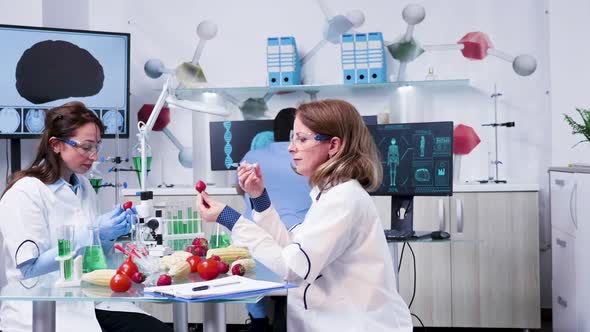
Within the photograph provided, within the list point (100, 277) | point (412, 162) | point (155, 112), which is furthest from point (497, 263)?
point (100, 277)

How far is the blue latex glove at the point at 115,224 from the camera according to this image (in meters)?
2.40

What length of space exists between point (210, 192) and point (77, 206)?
6.00ft

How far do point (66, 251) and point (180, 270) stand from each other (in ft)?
1.04

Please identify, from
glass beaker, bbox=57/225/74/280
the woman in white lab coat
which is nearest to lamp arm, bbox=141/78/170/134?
the woman in white lab coat

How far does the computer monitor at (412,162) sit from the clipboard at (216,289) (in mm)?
1328

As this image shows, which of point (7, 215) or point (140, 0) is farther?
point (140, 0)

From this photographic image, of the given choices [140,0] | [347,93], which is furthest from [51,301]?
[140,0]

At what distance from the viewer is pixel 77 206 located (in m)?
2.55

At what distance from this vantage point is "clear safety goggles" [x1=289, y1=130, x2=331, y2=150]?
207 centimetres

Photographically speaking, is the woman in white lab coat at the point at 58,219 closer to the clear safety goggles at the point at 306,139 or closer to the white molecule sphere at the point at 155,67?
the clear safety goggles at the point at 306,139

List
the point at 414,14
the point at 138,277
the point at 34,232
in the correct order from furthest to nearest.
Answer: the point at 414,14 → the point at 34,232 → the point at 138,277

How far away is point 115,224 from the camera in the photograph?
239cm

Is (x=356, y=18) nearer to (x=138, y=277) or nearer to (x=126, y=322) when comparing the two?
(x=126, y=322)

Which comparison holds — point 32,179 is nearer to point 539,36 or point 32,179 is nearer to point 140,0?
point 140,0
